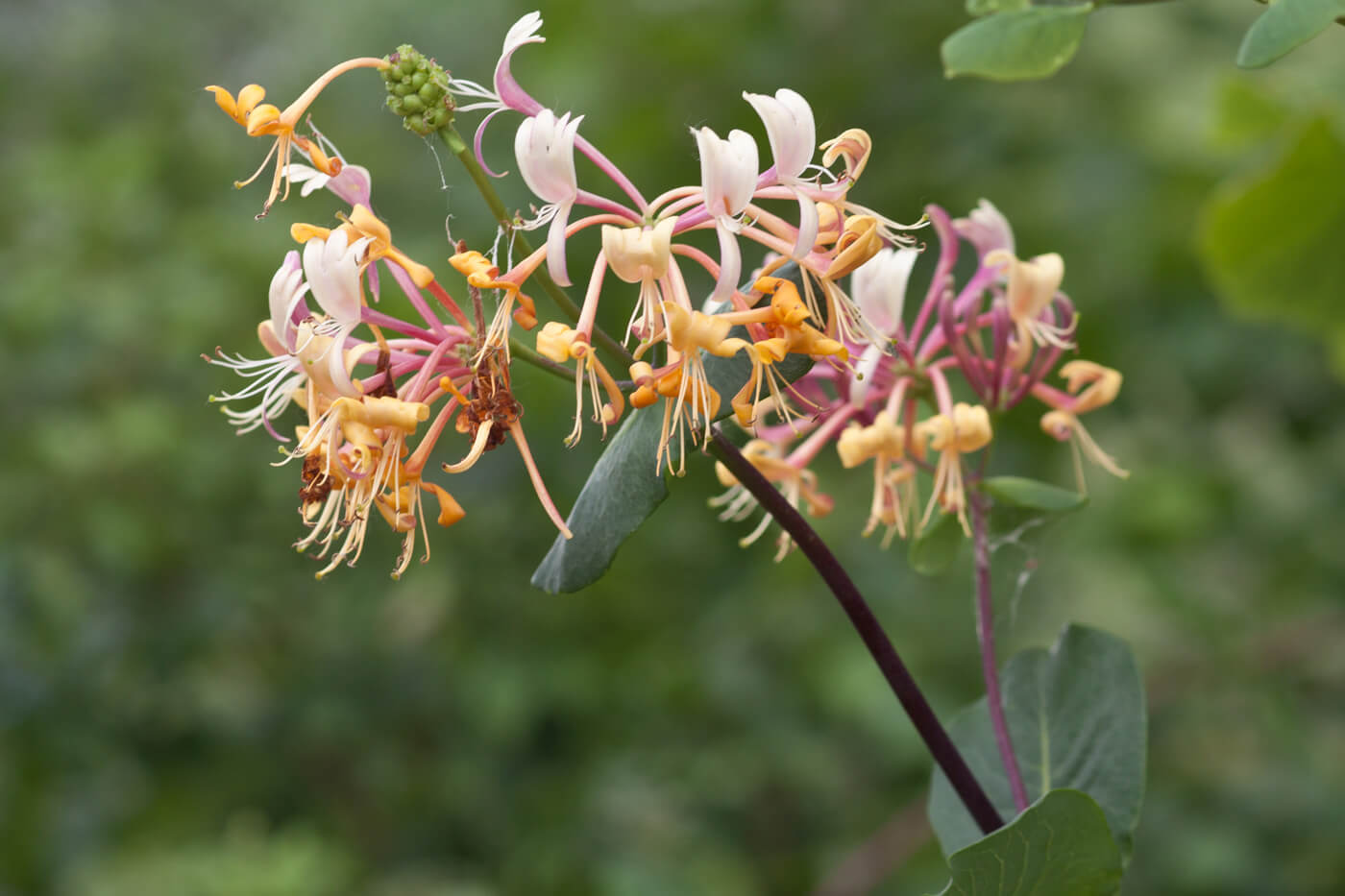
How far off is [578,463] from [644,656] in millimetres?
335

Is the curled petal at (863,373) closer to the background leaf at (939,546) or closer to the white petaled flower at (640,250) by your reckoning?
the background leaf at (939,546)

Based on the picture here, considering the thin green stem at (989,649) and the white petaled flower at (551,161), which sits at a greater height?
the white petaled flower at (551,161)

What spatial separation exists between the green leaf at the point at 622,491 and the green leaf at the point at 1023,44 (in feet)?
0.47

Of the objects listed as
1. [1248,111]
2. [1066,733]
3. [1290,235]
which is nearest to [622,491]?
[1066,733]

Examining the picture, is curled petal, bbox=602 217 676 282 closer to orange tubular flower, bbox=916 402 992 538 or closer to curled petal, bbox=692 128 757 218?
curled petal, bbox=692 128 757 218

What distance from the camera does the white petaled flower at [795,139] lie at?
0.51 metres

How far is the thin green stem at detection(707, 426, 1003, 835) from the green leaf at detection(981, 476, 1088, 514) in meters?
0.19

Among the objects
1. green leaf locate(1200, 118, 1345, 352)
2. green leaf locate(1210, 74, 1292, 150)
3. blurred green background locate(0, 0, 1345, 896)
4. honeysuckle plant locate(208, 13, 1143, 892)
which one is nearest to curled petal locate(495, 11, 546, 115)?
honeysuckle plant locate(208, 13, 1143, 892)

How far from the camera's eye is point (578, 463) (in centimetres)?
201

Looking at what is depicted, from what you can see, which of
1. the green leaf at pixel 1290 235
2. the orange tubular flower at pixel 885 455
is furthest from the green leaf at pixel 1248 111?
the orange tubular flower at pixel 885 455

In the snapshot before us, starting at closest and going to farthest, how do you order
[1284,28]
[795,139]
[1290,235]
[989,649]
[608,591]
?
[1284,28]
[795,139]
[989,649]
[1290,235]
[608,591]

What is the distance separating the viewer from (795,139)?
20.3 inches

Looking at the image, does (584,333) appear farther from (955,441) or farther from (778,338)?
(955,441)

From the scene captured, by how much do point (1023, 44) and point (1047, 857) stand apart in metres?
0.35
